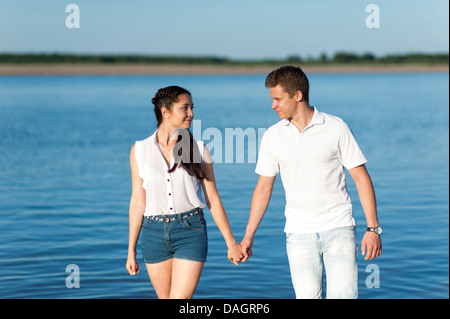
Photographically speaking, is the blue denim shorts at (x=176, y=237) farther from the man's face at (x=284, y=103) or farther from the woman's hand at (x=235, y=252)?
the man's face at (x=284, y=103)

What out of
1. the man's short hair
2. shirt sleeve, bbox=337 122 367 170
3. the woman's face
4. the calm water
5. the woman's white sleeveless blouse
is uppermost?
the man's short hair

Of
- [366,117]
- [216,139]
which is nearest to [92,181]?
[216,139]

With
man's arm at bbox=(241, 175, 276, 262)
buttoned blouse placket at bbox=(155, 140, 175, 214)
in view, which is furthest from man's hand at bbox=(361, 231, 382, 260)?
buttoned blouse placket at bbox=(155, 140, 175, 214)

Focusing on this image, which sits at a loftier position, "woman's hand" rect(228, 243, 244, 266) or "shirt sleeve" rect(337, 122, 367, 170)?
"shirt sleeve" rect(337, 122, 367, 170)

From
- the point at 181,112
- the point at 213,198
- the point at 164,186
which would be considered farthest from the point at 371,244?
the point at 181,112

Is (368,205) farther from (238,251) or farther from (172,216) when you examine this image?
(172,216)

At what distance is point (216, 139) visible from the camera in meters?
28.5

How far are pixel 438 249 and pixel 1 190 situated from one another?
10.5m

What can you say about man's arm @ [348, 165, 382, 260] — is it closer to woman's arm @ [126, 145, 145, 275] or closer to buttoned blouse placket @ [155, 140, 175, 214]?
buttoned blouse placket @ [155, 140, 175, 214]

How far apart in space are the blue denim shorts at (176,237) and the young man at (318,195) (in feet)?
2.17

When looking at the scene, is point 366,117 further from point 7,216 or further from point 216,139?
point 7,216

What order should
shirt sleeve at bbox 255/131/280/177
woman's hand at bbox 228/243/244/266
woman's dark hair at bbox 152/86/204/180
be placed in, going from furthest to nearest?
woman's hand at bbox 228/243/244/266
shirt sleeve at bbox 255/131/280/177
woman's dark hair at bbox 152/86/204/180

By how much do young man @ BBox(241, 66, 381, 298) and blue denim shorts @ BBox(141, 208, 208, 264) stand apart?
0.66m

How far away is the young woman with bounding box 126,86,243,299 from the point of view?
16.8 feet
